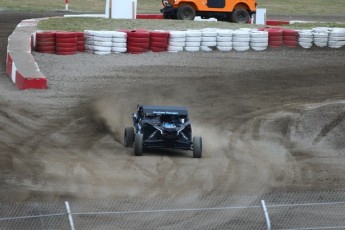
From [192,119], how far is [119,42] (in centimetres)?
835

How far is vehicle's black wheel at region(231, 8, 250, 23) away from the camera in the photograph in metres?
36.8

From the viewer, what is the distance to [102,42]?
86.7 ft

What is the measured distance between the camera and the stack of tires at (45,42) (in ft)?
85.5

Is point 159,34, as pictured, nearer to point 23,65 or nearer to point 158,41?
point 158,41

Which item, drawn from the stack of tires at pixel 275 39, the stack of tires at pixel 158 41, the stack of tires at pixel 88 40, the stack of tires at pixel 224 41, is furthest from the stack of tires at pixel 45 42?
the stack of tires at pixel 275 39

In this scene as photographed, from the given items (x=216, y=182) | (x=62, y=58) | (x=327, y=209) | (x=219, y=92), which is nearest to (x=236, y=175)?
(x=216, y=182)

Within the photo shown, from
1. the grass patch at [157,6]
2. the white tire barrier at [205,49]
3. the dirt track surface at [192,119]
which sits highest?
the white tire barrier at [205,49]

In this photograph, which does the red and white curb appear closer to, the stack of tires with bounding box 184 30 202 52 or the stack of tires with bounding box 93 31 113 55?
the stack of tires with bounding box 93 31 113 55

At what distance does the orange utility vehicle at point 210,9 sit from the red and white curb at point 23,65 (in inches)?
405

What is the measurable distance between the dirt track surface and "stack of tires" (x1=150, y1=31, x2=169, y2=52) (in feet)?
1.14

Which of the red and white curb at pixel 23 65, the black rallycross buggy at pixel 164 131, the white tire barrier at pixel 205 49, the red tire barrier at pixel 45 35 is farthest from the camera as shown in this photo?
the white tire barrier at pixel 205 49

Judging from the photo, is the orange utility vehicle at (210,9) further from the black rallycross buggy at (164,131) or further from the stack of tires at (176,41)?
the black rallycross buggy at (164,131)

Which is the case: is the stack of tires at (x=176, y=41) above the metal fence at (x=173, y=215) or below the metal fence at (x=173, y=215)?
above

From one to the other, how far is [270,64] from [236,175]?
12220 millimetres
